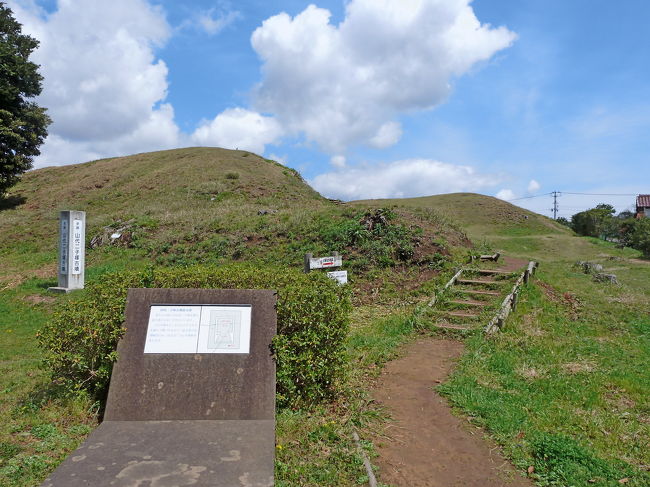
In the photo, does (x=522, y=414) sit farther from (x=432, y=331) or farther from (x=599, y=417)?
(x=432, y=331)

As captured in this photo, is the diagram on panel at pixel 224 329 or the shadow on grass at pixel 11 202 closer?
the diagram on panel at pixel 224 329

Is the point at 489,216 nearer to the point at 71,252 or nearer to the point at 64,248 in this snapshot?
the point at 71,252

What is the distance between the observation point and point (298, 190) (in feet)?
110

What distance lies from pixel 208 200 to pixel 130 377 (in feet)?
84.3

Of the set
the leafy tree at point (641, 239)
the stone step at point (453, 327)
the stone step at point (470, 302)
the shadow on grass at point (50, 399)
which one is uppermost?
the leafy tree at point (641, 239)

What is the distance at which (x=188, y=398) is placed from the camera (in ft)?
14.6

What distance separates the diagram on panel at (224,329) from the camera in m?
4.85

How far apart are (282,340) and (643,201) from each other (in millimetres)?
77597

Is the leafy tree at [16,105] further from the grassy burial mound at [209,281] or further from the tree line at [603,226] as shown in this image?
the tree line at [603,226]

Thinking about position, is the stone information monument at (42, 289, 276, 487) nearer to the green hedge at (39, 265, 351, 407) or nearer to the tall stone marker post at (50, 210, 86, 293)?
the green hedge at (39, 265, 351, 407)

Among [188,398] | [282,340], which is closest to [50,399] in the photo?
[188,398]

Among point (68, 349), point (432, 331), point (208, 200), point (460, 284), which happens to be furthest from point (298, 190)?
point (68, 349)

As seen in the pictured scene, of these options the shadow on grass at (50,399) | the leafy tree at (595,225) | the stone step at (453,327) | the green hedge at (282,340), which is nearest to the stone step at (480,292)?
the stone step at (453,327)

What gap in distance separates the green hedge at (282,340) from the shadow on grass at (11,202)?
33.2 m
